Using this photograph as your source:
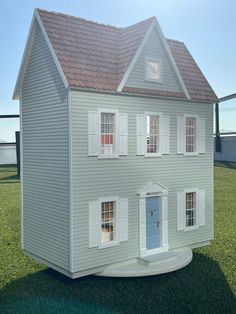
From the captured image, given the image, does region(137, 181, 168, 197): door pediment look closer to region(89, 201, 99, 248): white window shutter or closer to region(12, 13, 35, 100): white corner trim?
region(89, 201, 99, 248): white window shutter

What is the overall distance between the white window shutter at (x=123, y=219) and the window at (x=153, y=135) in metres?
2.64

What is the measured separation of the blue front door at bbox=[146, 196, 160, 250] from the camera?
54.0 ft

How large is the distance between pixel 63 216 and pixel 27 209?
3318mm

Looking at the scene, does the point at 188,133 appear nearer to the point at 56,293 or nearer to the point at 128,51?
the point at 128,51

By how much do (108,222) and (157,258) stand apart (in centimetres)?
256

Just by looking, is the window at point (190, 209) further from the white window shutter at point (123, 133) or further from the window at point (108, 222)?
the white window shutter at point (123, 133)

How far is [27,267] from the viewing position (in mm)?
16797

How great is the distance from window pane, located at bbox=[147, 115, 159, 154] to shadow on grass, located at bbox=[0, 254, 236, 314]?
17.1 ft

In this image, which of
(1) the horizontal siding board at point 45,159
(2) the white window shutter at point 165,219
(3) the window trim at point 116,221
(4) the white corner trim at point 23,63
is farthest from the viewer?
(2) the white window shutter at point 165,219

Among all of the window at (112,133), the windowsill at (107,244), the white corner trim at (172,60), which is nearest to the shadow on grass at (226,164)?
the white corner trim at (172,60)

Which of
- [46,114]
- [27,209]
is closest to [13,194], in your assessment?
[27,209]

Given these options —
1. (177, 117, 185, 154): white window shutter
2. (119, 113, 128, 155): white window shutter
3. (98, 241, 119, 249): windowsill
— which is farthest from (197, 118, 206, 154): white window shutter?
(98, 241, 119, 249): windowsill

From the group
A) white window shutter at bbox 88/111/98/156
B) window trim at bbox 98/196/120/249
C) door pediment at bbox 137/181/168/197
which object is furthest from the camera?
door pediment at bbox 137/181/168/197

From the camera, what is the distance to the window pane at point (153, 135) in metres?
16.7
